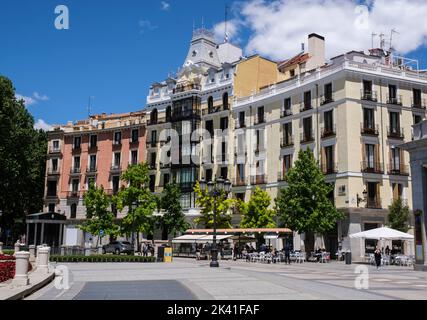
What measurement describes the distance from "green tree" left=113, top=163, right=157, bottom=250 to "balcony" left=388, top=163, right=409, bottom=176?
2075 cm

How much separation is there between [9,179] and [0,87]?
10421 mm

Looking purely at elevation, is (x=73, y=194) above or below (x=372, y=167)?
below

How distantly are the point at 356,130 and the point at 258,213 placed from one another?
1116 centimetres

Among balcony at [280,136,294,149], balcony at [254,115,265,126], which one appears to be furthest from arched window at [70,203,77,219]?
balcony at [280,136,294,149]

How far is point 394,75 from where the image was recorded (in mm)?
45000

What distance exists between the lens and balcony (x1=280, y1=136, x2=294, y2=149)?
48.7 metres

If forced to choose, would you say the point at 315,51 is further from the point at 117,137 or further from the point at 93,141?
the point at 93,141

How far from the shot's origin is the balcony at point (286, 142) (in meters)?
48.7

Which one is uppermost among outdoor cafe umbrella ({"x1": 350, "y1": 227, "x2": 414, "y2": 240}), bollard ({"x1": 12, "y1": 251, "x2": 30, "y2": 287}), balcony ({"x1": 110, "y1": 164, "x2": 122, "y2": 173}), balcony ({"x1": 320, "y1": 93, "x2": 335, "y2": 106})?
balcony ({"x1": 320, "y1": 93, "x2": 335, "y2": 106})

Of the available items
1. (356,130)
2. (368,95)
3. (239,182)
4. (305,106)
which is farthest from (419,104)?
(239,182)

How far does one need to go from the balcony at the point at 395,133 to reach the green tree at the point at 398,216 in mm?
6167

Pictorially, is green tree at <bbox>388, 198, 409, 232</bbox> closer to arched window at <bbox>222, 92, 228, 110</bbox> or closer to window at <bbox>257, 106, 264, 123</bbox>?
window at <bbox>257, 106, 264, 123</bbox>

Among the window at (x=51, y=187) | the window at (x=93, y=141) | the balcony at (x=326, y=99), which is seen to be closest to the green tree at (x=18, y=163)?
the window at (x=51, y=187)

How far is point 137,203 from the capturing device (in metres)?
45.6
